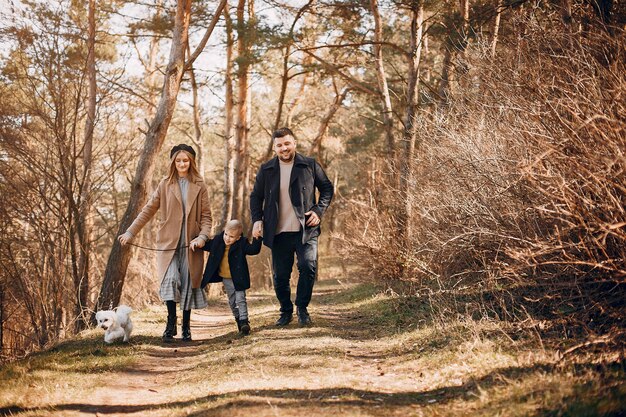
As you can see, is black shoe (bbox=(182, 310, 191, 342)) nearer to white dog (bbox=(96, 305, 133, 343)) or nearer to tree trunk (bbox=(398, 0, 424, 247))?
white dog (bbox=(96, 305, 133, 343))

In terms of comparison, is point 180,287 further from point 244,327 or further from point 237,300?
point 244,327

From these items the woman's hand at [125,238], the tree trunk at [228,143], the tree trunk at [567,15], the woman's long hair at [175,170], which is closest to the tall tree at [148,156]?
the woman's hand at [125,238]

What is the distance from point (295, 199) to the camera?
736cm

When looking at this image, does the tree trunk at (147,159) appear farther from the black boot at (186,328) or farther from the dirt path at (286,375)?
the black boot at (186,328)

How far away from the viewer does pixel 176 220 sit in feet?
24.7

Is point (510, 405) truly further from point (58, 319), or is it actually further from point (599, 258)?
point (58, 319)

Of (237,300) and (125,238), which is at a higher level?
(125,238)

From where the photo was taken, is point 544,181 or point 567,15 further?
point 567,15

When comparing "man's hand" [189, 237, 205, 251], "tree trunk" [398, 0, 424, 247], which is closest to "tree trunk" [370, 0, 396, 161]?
"tree trunk" [398, 0, 424, 247]

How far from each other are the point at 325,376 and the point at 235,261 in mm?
2622

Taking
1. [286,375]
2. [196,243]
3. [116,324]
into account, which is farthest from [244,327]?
[286,375]

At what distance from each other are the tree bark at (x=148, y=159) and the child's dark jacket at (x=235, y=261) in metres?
2.98

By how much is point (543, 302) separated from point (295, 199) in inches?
118

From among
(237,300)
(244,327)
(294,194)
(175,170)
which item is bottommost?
(244,327)
